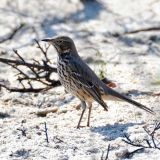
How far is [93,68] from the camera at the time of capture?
10.2 m

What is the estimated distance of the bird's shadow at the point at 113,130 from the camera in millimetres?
7625

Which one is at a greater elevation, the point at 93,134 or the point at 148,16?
the point at 148,16

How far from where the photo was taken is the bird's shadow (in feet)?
25.0

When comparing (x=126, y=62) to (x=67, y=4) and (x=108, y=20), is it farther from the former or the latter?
(x=67, y=4)

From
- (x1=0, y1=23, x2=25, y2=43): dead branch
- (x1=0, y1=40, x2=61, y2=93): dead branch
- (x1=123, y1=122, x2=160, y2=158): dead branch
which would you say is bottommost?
(x1=123, y1=122, x2=160, y2=158): dead branch

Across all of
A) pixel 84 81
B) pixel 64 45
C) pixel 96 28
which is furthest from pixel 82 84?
pixel 96 28

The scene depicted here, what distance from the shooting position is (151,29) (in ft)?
38.0

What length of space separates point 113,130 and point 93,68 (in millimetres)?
2455

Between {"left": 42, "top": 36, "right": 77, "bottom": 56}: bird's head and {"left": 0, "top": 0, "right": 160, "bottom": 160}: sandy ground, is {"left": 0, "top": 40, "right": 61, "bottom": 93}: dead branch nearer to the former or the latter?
{"left": 0, "top": 0, "right": 160, "bottom": 160}: sandy ground

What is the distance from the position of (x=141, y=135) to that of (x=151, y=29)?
4323 millimetres

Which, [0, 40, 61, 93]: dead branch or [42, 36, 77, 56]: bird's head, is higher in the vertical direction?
[42, 36, 77, 56]: bird's head

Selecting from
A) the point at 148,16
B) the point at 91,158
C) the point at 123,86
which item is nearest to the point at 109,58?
the point at 123,86

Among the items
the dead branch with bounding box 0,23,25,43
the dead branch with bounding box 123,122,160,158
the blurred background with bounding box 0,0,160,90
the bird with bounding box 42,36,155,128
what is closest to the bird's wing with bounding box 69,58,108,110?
the bird with bounding box 42,36,155,128

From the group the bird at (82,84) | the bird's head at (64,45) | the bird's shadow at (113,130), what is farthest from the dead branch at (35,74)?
the bird's shadow at (113,130)
